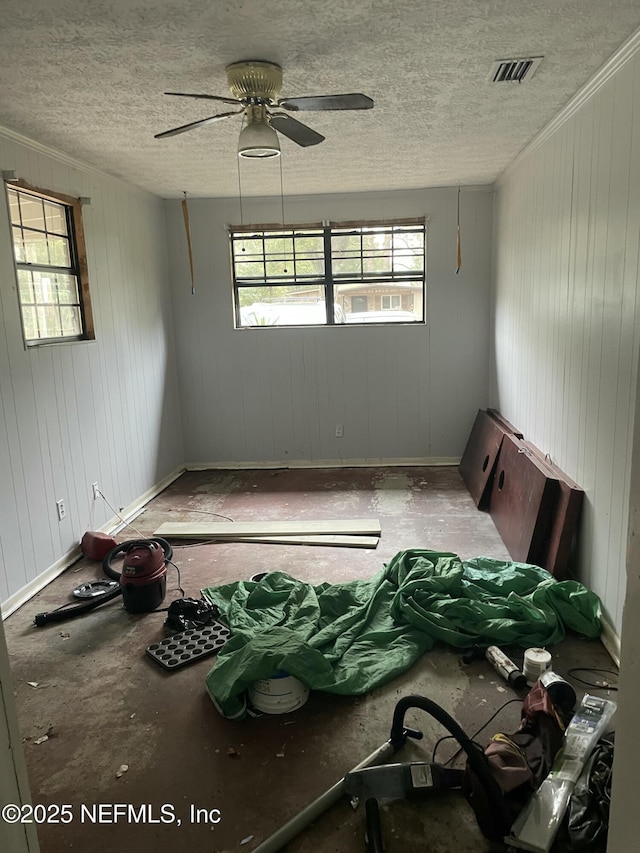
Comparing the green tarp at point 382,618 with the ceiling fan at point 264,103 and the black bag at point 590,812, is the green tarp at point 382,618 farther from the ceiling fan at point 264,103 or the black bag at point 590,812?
the ceiling fan at point 264,103

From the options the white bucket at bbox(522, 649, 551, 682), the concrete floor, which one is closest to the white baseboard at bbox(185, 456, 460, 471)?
the concrete floor

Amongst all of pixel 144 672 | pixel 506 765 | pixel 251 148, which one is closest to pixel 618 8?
pixel 251 148

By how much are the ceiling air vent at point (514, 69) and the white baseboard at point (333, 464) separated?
3.73 m

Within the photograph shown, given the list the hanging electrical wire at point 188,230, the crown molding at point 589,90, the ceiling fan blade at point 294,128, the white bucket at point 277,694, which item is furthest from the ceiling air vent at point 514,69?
the hanging electrical wire at point 188,230

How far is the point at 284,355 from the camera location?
19.2 feet

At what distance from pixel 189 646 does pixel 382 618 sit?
3.17 feet

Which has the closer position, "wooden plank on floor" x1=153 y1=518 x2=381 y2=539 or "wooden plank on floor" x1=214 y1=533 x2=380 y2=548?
"wooden plank on floor" x1=214 y1=533 x2=380 y2=548

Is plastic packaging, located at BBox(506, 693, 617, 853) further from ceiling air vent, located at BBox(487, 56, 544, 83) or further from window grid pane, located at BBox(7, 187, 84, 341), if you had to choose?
window grid pane, located at BBox(7, 187, 84, 341)

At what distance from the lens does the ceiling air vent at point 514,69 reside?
2562 millimetres

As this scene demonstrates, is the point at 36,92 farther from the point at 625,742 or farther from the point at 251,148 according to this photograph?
the point at 625,742

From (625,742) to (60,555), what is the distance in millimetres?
3643

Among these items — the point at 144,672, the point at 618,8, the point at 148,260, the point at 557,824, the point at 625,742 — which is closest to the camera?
the point at 625,742

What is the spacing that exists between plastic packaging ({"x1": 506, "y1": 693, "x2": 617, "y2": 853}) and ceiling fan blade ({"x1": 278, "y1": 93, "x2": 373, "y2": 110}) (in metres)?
2.60

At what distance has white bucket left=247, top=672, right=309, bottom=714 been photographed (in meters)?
2.28
